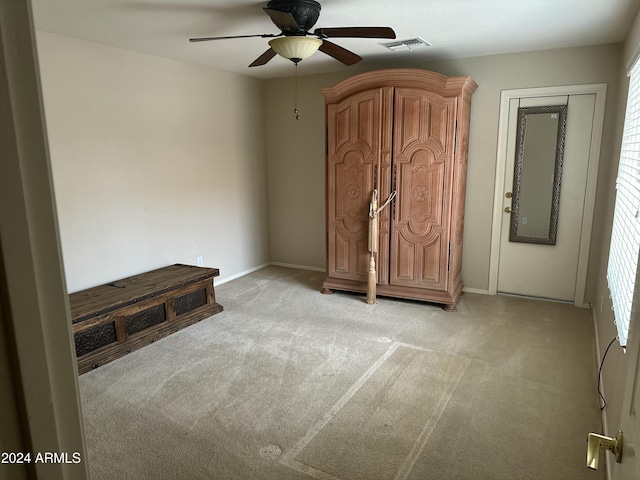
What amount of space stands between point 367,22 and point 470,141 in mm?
1850

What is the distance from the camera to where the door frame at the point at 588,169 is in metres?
4.04

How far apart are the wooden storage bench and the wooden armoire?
1576 mm

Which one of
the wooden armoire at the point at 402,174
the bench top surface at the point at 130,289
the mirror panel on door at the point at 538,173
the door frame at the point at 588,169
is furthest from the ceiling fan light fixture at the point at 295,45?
the mirror panel on door at the point at 538,173

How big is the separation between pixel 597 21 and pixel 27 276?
157 inches

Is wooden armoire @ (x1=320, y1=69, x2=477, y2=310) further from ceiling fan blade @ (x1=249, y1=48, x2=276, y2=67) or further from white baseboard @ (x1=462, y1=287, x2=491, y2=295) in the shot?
ceiling fan blade @ (x1=249, y1=48, x2=276, y2=67)

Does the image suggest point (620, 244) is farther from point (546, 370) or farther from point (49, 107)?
point (49, 107)

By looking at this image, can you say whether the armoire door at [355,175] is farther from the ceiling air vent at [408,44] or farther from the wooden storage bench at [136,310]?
the wooden storage bench at [136,310]

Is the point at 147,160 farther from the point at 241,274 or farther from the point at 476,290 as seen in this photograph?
the point at 476,290

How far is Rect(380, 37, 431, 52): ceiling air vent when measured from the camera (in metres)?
3.82

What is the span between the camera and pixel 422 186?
4238 mm

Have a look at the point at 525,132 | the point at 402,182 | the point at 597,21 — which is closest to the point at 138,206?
the point at 402,182

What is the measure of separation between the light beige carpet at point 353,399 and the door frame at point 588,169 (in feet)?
1.80

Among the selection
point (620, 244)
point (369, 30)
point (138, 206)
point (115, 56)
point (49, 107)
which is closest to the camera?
point (620, 244)

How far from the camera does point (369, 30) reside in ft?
9.20
